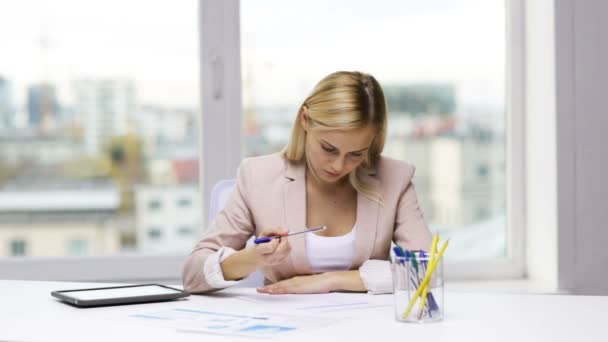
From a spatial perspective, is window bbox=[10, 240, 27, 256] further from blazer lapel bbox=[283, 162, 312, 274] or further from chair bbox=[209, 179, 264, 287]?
blazer lapel bbox=[283, 162, 312, 274]

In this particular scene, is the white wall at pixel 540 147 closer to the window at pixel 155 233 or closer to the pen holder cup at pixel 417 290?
the window at pixel 155 233

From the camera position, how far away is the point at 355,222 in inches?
88.0

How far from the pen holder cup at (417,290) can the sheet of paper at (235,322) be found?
0.13 metres

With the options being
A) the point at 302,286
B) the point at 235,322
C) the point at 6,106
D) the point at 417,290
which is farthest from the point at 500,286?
the point at 6,106

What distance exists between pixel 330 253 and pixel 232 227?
0.27 metres

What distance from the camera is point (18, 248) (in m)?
3.38

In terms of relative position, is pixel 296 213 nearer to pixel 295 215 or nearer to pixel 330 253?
pixel 295 215

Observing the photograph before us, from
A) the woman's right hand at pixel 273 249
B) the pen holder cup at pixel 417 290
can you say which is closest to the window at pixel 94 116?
the woman's right hand at pixel 273 249

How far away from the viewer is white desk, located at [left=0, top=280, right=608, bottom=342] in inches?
54.0

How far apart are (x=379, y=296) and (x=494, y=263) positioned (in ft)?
5.68

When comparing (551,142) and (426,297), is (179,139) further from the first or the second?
(426,297)

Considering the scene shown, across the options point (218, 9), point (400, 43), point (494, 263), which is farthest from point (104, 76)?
point (494, 263)

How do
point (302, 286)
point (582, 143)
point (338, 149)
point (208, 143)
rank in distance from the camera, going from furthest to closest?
point (208, 143) → point (582, 143) → point (338, 149) → point (302, 286)

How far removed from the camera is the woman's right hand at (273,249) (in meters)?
1.79
